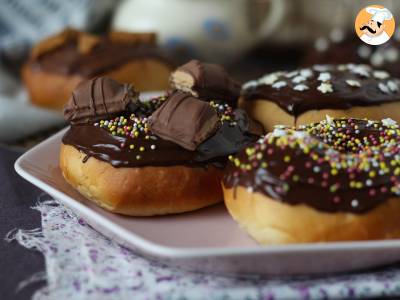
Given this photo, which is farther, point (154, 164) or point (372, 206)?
point (154, 164)

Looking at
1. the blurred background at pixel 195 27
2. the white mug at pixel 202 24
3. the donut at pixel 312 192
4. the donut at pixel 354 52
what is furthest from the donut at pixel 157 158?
the white mug at pixel 202 24

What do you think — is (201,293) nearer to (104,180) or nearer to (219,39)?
(104,180)

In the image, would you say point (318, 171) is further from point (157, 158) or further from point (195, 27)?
point (195, 27)

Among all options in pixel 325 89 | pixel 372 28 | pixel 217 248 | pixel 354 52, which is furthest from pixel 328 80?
pixel 354 52

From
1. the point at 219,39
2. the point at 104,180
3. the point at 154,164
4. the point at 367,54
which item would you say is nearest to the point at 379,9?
the point at 154,164

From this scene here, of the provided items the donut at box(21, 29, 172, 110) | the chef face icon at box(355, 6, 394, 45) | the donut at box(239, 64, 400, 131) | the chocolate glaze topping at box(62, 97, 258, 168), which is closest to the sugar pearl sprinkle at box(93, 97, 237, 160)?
the chocolate glaze topping at box(62, 97, 258, 168)

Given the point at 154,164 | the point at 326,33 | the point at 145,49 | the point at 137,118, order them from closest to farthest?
the point at 154,164
the point at 137,118
the point at 145,49
the point at 326,33

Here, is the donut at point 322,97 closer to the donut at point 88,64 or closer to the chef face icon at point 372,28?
the chef face icon at point 372,28
